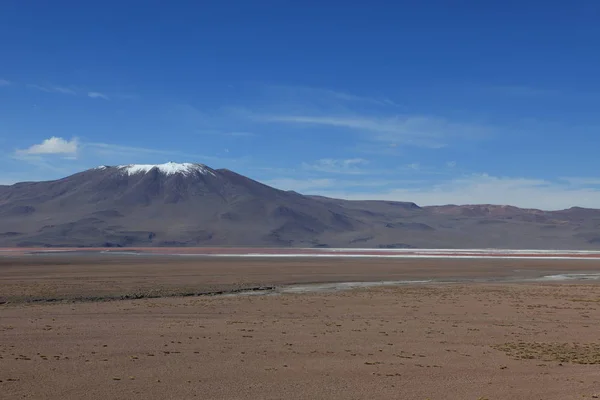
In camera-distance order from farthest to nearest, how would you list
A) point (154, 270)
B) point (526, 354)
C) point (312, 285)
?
point (154, 270)
point (312, 285)
point (526, 354)

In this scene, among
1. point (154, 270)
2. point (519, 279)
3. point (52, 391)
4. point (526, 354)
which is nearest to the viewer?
point (52, 391)

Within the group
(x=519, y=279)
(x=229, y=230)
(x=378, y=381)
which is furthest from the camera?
(x=229, y=230)

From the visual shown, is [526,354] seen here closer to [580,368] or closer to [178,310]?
[580,368]

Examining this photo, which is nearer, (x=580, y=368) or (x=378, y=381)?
(x=378, y=381)

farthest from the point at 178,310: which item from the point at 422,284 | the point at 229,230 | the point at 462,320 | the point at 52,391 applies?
the point at 229,230

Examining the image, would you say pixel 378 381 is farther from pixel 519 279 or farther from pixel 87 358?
pixel 519 279

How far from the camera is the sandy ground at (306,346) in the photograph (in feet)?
46.1

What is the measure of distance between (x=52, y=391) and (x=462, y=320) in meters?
16.0

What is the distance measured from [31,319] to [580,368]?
18.7m

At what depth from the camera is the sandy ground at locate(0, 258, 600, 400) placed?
46.1 feet

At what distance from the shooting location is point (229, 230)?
188625 mm

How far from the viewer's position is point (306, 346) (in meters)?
19.0

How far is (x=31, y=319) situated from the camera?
24.3 m

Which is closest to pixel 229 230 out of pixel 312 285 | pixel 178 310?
pixel 312 285
